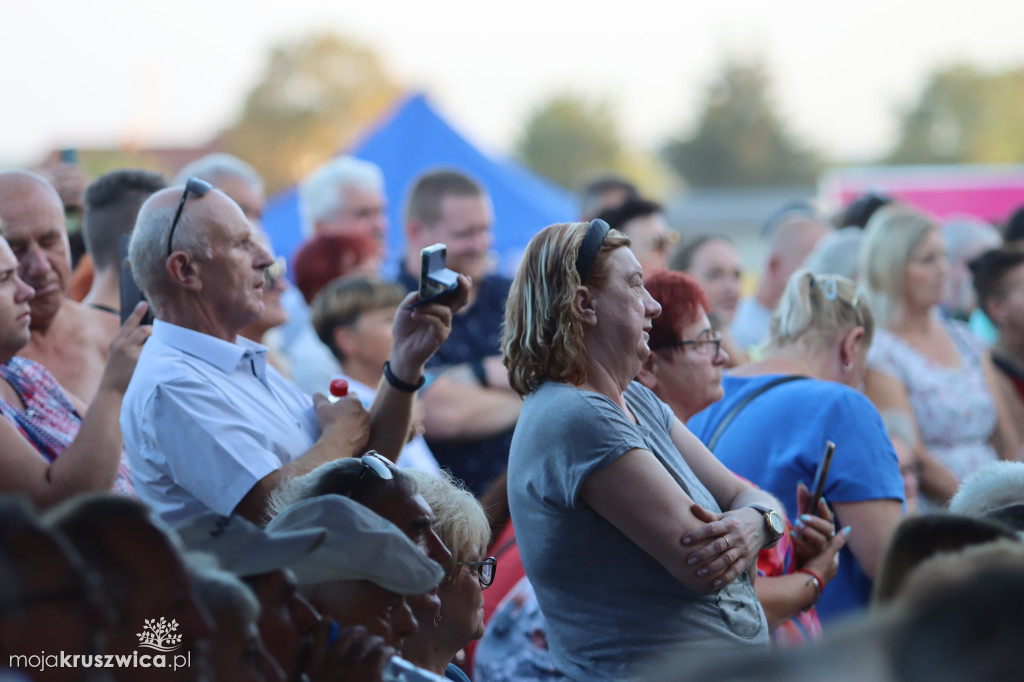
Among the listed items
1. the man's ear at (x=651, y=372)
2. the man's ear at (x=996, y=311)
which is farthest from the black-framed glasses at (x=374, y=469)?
the man's ear at (x=996, y=311)

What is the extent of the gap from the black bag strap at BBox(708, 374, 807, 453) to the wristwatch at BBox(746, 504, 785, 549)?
2.89ft

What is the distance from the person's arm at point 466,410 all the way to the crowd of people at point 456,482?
1cm

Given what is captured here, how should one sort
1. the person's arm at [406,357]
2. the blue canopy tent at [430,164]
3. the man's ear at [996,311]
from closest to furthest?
1. the person's arm at [406,357]
2. the man's ear at [996,311]
3. the blue canopy tent at [430,164]

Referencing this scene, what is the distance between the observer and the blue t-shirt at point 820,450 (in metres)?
3.30

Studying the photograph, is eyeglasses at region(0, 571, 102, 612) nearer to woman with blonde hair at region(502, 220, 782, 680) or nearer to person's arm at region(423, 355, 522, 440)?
woman with blonde hair at region(502, 220, 782, 680)

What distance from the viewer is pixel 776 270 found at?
19.1ft

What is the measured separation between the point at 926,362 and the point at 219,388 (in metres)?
3.33

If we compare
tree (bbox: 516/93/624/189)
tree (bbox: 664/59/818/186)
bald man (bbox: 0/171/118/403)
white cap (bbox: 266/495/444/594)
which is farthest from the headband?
tree (bbox: 516/93/624/189)

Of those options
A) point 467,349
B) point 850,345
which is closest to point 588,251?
point 850,345

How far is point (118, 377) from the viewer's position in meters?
2.75

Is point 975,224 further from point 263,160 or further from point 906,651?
point 263,160

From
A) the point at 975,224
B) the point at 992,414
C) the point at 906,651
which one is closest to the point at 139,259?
the point at 906,651

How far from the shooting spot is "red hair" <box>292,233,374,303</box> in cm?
488

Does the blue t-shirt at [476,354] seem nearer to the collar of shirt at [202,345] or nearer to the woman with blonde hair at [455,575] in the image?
the collar of shirt at [202,345]
